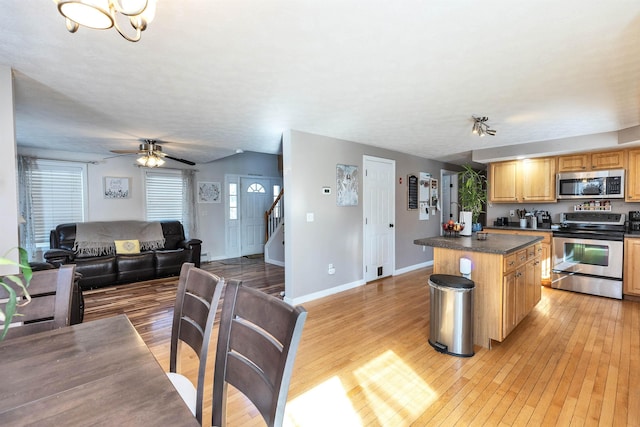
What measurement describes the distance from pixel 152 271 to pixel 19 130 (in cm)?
263

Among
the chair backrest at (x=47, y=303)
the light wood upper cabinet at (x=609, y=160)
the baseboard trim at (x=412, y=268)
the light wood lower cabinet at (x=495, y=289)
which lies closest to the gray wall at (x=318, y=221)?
the baseboard trim at (x=412, y=268)

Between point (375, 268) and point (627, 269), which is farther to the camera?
point (375, 268)

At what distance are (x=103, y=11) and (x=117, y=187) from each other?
5538mm

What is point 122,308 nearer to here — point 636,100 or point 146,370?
point 146,370

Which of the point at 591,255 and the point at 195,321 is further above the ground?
the point at 195,321

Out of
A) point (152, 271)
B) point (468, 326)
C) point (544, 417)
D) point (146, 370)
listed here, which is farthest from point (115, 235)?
point (544, 417)

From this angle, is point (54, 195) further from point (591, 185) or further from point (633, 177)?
point (633, 177)

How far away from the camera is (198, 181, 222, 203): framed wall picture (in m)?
6.64

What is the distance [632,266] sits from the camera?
3.78m

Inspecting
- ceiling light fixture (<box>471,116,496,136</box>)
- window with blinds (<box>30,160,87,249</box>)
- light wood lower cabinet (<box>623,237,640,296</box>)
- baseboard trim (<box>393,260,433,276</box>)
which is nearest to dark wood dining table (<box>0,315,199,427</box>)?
ceiling light fixture (<box>471,116,496,136</box>)

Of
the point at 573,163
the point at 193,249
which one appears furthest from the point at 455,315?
the point at 193,249

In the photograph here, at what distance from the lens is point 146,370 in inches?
38.4

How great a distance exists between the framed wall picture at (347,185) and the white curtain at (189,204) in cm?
367

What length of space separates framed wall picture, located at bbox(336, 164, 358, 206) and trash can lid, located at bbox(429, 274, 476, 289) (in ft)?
6.42
